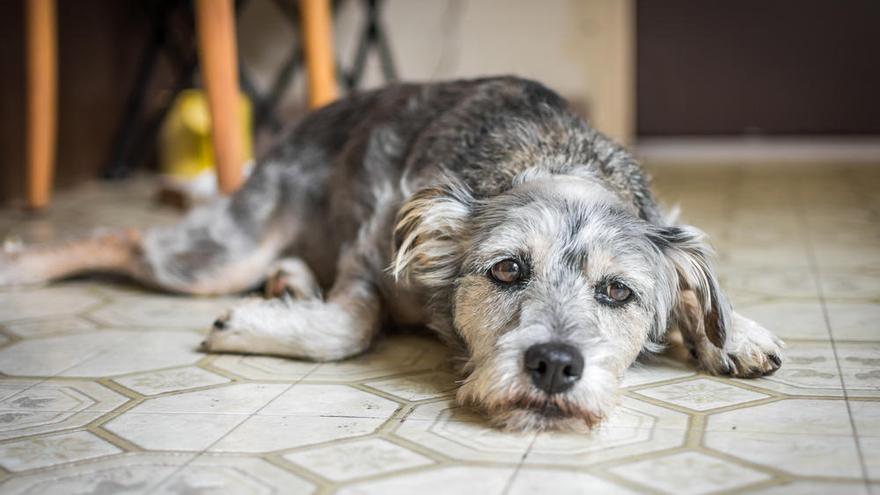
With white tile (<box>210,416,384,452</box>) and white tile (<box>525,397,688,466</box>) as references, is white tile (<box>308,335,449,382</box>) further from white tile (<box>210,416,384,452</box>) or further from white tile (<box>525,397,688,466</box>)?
white tile (<box>525,397,688,466</box>)

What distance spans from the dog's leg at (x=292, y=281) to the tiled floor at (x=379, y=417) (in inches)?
8.9

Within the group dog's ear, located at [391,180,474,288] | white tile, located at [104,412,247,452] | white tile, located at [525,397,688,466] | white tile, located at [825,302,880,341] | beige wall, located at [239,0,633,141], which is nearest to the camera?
white tile, located at [525,397,688,466]

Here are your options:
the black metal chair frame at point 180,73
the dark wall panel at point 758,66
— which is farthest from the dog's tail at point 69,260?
the dark wall panel at point 758,66

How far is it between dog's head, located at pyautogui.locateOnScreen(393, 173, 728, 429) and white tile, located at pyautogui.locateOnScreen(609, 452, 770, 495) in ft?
0.72

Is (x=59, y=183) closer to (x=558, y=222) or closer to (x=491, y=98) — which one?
(x=491, y=98)

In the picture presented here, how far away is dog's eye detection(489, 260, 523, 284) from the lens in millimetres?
2541

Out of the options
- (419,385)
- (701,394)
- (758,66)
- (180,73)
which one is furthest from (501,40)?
(701,394)

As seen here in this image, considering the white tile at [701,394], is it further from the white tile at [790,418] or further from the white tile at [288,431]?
the white tile at [288,431]

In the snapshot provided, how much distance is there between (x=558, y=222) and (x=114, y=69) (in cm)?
529

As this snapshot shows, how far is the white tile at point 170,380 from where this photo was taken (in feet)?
8.86

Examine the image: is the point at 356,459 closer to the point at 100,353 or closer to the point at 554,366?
the point at 554,366

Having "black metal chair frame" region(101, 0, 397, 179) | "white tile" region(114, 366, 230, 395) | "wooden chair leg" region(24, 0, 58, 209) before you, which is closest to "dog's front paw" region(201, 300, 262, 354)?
"white tile" region(114, 366, 230, 395)

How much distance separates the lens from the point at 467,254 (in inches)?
105

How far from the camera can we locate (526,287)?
8.23 ft
